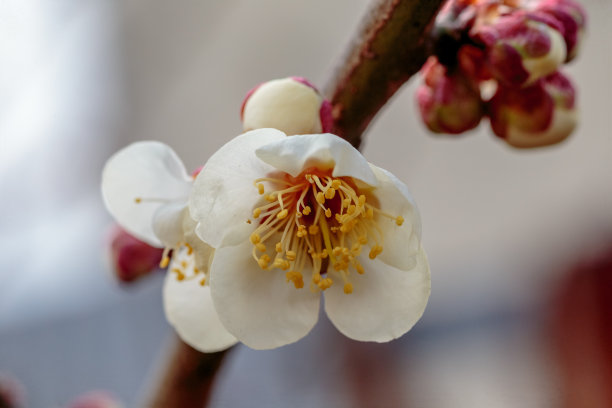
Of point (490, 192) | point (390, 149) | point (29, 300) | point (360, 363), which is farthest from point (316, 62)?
point (29, 300)

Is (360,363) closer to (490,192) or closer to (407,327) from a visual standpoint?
(490,192)

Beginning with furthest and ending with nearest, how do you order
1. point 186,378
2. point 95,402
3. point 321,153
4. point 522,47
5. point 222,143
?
point 222,143
point 95,402
point 186,378
point 522,47
point 321,153

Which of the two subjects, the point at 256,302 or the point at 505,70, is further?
the point at 505,70

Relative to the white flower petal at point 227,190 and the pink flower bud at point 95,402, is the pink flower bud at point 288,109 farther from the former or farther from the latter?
the pink flower bud at point 95,402

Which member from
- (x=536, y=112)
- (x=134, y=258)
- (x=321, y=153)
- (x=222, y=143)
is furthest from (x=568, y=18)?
(x=222, y=143)

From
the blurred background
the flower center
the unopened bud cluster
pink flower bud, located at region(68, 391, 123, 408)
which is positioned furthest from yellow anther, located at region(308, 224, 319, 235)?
the blurred background

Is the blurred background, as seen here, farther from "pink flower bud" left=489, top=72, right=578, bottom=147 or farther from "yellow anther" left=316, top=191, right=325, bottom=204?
"yellow anther" left=316, top=191, right=325, bottom=204

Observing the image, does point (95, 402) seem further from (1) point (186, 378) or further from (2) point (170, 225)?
(2) point (170, 225)
